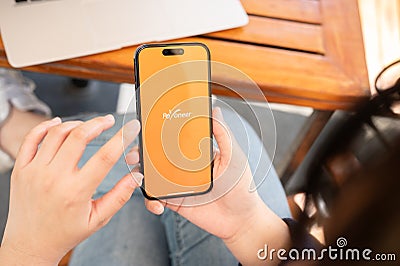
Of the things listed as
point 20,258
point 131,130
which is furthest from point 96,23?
point 20,258

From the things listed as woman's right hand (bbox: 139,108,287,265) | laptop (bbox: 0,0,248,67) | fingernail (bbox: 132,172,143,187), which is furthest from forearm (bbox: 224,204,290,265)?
laptop (bbox: 0,0,248,67)

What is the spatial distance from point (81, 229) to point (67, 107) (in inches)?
24.9

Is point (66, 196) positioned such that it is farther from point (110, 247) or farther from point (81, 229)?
point (110, 247)

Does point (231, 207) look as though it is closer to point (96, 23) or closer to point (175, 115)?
point (175, 115)

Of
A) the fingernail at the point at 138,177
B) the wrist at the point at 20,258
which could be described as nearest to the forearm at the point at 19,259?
the wrist at the point at 20,258

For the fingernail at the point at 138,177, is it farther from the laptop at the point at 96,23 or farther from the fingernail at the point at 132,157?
the laptop at the point at 96,23

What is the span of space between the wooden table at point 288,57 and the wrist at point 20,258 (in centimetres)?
21

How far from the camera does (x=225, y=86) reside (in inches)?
21.0

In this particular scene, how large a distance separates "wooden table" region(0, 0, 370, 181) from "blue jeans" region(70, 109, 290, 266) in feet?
0.22

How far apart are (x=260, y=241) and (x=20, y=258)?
245 millimetres

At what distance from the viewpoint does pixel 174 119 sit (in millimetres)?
453

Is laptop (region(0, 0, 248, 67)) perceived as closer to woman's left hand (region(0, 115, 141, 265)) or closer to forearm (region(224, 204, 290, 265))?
woman's left hand (region(0, 115, 141, 265))

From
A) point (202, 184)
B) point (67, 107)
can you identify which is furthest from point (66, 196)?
point (67, 107)

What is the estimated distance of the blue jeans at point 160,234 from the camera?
0.56m
